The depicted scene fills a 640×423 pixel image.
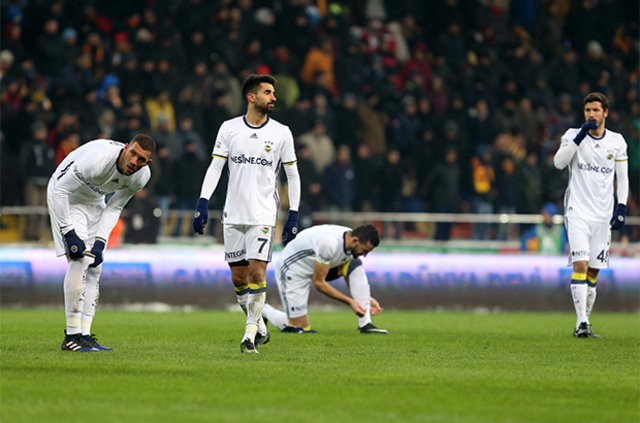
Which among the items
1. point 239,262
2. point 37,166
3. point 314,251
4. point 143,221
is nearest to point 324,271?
point 314,251

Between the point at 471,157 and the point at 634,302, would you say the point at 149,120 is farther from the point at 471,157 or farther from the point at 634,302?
the point at 634,302

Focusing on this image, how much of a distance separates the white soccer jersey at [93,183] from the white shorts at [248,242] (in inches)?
39.7

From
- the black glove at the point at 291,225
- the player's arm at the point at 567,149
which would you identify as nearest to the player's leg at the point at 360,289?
the player's arm at the point at 567,149

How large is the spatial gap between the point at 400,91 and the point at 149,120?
268 inches

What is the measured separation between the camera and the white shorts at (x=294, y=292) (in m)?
17.6

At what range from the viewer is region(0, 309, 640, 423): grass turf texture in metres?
8.80

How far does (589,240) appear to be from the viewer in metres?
16.8

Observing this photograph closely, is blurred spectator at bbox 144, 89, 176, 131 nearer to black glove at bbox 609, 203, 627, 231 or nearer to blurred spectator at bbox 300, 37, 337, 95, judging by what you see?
blurred spectator at bbox 300, 37, 337, 95

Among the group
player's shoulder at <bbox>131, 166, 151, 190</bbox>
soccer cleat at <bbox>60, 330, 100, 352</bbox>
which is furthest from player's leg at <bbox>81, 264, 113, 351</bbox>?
player's shoulder at <bbox>131, 166, 151, 190</bbox>

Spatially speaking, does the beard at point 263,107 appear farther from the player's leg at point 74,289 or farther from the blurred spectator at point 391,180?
the blurred spectator at point 391,180

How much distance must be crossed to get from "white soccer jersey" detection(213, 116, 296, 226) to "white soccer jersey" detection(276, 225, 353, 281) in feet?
12.8

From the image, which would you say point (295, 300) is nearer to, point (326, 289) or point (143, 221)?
point (326, 289)

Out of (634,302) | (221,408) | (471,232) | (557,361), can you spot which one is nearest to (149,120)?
(471,232)

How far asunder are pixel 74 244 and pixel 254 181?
179 centimetres
